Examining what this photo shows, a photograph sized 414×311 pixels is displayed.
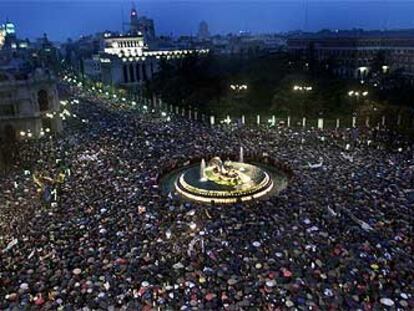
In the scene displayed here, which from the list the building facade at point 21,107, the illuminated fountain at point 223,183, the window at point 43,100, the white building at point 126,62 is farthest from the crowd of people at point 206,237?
the white building at point 126,62

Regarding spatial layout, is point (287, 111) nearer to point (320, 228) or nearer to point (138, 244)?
point (320, 228)

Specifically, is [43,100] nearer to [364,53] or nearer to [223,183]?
[223,183]

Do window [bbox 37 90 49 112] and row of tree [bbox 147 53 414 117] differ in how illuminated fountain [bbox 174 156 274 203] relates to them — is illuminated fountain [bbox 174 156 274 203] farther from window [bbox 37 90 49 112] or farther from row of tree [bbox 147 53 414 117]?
window [bbox 37 90 49 112]

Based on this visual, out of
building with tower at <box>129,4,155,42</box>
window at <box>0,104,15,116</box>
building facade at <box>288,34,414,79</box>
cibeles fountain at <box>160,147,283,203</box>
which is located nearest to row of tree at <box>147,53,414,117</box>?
building facade at <box>288,34,414,79</box>

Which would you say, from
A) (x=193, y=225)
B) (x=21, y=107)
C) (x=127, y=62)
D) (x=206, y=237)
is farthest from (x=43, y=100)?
(x=127, y=62)

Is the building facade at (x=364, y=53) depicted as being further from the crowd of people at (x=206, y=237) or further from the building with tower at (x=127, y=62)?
the crowd of people at (x=206, y=237)
